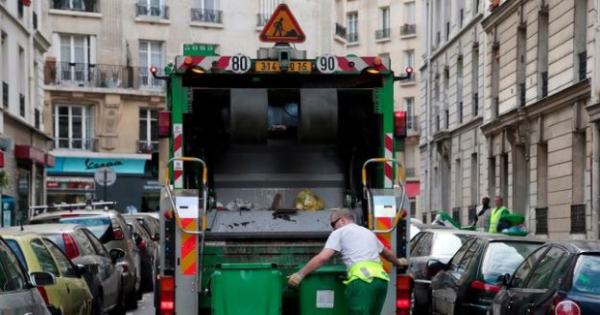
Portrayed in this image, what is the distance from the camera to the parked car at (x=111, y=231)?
16.8m

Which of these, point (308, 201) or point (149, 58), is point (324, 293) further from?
point (149, 58)

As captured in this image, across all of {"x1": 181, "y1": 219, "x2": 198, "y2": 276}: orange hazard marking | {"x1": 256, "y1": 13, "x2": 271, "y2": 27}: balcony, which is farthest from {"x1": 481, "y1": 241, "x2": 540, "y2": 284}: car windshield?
{"x1": 256, "y1": 13, "x2": 271, "y2": 27}: balcony

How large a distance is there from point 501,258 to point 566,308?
12.8 ft

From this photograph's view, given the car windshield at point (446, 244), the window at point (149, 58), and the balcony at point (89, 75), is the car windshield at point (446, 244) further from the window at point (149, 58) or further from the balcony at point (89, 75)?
the window at point (149, 58)

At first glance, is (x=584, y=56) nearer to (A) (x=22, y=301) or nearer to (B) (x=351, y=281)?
(B) (x=351, y=281)

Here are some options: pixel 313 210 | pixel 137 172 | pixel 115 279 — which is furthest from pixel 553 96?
pixel 137 172

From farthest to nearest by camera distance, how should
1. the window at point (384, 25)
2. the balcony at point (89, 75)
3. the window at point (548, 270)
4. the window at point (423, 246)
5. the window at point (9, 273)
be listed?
the window at point (384, 25) < the balcony at point (89, 75) < the window at point (423, 246) < the window at point (548, 270) < the window at point (9, 273)

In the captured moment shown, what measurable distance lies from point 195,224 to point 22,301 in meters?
2.09

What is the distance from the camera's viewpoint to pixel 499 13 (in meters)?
30.6

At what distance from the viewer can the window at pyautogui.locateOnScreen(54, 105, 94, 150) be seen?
146 ft

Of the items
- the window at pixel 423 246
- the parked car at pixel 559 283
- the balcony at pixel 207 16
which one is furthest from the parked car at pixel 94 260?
the balcony at pixel 207 16

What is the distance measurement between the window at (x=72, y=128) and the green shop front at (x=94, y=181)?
49cm

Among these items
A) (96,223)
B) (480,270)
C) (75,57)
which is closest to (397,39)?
(75,57)

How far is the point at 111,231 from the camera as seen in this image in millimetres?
17125
